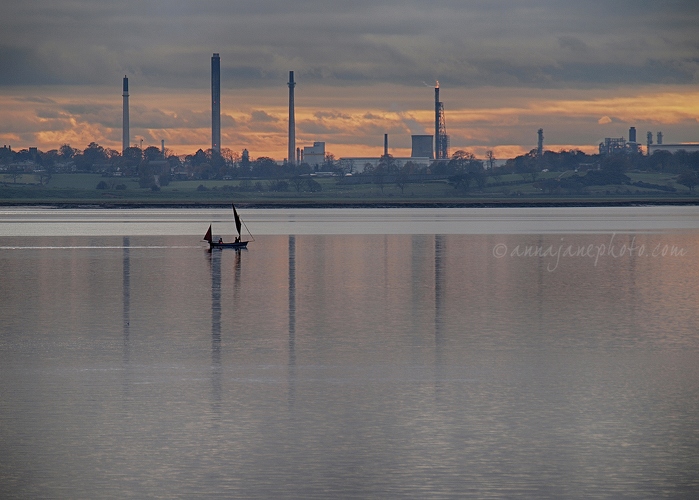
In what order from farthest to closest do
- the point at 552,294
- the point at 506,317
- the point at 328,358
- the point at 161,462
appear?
1. the point at 552,294
2. the point at 506,317
3. the point at 328,358
4. the point at 161,462

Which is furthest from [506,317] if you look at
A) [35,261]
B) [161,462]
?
[35,261]

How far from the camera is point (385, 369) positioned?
3158cm

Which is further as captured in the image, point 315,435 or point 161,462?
point 315,435

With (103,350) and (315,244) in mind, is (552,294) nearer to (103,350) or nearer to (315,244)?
(103,350)

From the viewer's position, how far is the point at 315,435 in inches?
900

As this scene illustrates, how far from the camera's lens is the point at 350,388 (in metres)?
28.4

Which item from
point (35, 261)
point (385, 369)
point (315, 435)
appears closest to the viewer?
point (315, 435)

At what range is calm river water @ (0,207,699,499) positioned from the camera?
19.8m

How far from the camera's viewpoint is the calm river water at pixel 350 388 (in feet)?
64.9

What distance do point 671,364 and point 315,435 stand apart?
1447 centimetres

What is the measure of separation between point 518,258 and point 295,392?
59270 millimetres

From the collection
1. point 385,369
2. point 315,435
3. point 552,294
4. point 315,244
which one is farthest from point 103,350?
point 315,244

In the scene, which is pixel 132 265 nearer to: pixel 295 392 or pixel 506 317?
pixel 506 317

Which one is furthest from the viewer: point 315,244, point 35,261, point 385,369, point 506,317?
point 315,244
